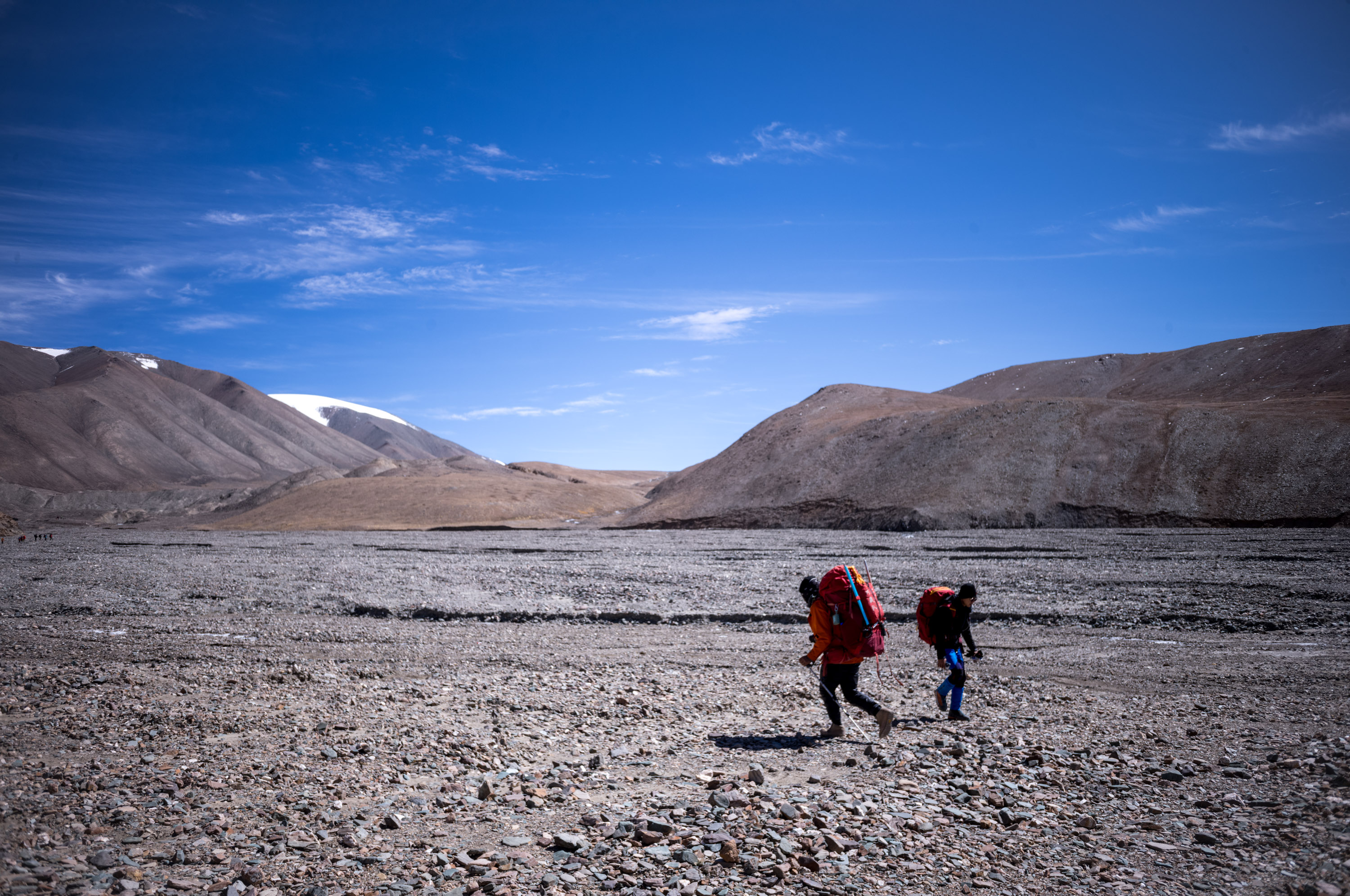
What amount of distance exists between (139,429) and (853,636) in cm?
15579

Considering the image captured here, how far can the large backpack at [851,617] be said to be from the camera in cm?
734

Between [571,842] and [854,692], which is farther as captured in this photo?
[854,692]

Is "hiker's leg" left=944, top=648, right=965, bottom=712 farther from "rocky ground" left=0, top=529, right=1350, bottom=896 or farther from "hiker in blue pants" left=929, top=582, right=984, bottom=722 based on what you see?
"rocky ground" left=0, top=529, right=1350, bottom=896

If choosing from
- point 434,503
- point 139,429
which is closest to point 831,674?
point 434,503

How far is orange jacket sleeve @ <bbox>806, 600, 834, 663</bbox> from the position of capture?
748cm

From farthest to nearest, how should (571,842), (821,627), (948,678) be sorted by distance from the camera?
(948,678)
(821,627)
(571,842)

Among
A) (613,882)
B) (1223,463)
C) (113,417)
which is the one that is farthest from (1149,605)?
(113,417)

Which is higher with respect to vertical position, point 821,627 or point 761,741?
point 821,627

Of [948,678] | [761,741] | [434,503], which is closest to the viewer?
[761,741]

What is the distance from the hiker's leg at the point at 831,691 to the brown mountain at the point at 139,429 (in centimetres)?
10745

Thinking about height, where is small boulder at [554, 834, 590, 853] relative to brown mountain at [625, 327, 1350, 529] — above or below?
below

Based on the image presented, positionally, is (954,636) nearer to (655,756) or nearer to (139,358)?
(655,756)

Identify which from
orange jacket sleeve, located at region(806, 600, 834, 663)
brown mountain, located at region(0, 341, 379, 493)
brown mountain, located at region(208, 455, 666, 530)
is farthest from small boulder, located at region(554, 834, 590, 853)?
brown mountain, located at region(0, 341, 379, 493)

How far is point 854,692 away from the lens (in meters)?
7.63
